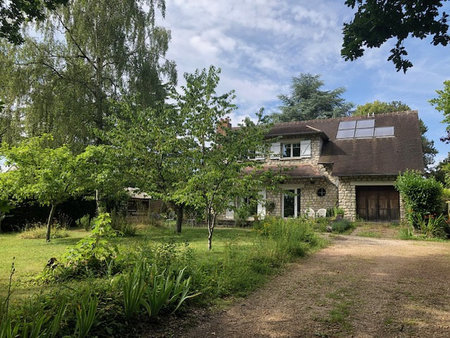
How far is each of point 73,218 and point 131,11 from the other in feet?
36.3

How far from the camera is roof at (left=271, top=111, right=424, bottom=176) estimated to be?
16797 millimetres

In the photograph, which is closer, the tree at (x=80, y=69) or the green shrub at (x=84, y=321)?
the green shrub at (x=84, y=321)

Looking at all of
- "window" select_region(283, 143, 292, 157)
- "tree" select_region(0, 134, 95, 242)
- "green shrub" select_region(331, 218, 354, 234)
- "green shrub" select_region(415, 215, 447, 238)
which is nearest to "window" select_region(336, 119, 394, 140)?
"window" select_region(283, 143, 292, 157)

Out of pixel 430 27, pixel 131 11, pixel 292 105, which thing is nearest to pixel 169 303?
pixel 430 27

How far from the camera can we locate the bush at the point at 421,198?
11.8m

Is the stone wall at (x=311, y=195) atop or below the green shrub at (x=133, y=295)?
atop

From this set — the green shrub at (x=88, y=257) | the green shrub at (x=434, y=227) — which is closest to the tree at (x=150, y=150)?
the green shrub at (x=88, y=257)

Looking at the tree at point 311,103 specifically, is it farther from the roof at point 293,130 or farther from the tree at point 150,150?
the tree at point 150,150

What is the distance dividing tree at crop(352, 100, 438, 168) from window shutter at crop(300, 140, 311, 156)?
15.5m

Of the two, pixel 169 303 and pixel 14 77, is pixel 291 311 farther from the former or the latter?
pixel 14 77

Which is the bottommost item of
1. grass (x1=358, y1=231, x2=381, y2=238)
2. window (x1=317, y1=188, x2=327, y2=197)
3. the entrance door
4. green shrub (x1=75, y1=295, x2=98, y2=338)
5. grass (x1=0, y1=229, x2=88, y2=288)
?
grass (x1=0, y1=229, x2=88, y2=288)

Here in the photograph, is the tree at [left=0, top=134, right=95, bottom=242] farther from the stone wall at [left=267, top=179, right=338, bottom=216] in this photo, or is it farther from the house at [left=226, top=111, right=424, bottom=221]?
the stone wall at [left=267, top=179, right=338, bottom=216]

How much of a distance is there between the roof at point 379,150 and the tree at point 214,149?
9457 millimetres

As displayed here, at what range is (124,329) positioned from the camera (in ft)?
10.4
